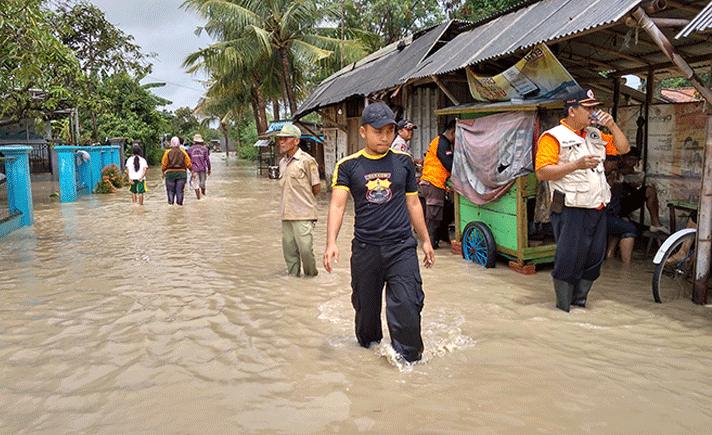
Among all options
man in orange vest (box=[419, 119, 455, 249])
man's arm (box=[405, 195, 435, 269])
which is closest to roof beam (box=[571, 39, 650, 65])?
man in orange vest (box=[419, 119, 455, 249])

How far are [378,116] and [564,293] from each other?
→ 8.48 feet

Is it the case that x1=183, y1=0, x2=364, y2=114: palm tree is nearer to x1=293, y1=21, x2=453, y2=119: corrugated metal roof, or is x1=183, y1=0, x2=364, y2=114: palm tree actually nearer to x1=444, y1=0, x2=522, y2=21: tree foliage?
x1=444, y1=0, x2=522, y2=21: tree foliage

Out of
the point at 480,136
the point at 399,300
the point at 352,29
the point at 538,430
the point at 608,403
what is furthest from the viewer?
the point at 352,29

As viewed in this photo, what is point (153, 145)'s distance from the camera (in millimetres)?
36906

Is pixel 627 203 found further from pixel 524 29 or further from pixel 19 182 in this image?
pixel 19 182

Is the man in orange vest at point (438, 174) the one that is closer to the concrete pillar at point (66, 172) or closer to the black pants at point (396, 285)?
the black pants at point (396, 285)

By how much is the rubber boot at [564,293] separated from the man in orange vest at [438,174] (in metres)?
2.89

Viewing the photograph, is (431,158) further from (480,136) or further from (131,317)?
(131,317)

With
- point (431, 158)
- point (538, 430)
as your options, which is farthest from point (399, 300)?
point (431, 158)

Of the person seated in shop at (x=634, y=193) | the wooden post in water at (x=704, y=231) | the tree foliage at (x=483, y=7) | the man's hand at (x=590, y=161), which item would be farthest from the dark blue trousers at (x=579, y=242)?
the tree foliage at (x=483, y=7)

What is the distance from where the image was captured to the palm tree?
863 inches

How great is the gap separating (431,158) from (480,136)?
109cm

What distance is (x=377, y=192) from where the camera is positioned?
394cm

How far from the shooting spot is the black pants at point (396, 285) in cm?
388
